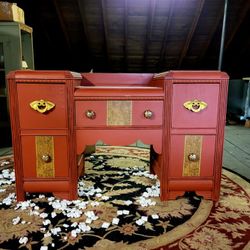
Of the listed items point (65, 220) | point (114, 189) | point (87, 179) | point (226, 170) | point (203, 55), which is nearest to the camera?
point (65, 220)

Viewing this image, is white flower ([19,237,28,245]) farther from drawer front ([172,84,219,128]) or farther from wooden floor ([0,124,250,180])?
wooden floor ([0,124,250,180])

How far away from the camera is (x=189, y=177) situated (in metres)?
1.50

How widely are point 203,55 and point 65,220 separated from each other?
16.1ft

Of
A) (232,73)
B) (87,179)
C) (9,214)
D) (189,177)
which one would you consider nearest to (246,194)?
(189,177)

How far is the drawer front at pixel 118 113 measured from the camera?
56.0 inches

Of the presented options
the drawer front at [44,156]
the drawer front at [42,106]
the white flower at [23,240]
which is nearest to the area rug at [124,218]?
the white flower at [23,240]

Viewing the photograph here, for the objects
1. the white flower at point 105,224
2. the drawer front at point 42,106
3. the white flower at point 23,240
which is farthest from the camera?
the drawer front at point 42,106

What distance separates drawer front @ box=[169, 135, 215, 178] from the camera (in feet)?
4.80

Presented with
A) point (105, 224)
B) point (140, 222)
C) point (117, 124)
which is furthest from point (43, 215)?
point (117, 124)

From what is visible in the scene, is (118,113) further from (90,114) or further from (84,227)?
(84,227)

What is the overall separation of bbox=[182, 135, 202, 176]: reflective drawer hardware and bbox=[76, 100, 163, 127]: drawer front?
21 centimetres

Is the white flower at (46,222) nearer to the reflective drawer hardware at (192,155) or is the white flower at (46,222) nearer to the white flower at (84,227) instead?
the white flower at (84,227)

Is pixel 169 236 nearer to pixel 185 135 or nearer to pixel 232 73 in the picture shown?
pixel 185 135

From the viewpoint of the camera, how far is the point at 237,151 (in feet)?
8.27
